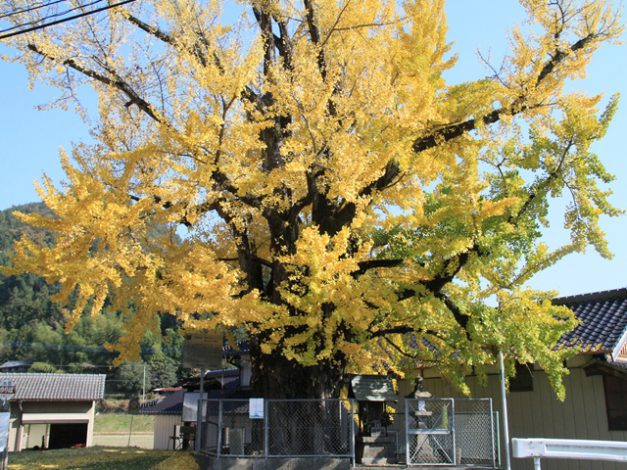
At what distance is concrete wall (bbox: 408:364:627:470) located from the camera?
1452cm

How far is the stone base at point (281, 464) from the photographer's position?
37.7 ft

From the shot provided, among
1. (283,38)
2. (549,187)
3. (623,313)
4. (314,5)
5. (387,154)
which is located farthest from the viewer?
(623,313)

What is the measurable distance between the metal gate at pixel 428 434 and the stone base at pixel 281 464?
4.45ft

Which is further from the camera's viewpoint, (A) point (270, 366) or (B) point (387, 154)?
(A) point (270, 366)

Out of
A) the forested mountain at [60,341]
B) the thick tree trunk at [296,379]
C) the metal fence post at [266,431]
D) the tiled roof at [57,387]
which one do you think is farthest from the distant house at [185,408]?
the forested mountain at [60,341]

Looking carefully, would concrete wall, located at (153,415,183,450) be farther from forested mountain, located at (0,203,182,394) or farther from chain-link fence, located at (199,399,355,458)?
forested mountain, located at (0,203,182,394)

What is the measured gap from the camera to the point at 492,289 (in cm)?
1245

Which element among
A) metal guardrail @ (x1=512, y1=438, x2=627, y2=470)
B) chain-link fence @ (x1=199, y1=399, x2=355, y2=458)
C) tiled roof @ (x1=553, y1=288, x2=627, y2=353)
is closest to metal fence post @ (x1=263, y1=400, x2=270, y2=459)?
chain-link fence @ (x1=199, y1=399, x2=355, y2=458)

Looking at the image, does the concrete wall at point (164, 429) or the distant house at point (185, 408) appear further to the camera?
the concrete wall at point (164, 429)

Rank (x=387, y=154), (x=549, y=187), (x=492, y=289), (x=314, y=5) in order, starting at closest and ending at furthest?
(x=387, y=154) < (x=549, y=187) < (x=492, y=289) < (x=314, y=5)

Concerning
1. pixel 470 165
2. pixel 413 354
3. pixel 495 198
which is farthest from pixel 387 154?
pixel 413 354

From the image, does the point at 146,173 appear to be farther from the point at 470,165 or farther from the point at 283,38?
the point at 470,165

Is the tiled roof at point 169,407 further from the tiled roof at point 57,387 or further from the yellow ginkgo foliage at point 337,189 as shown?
the yellow ginkgo foliage at point 337,189

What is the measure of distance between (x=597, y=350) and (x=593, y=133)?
573 cm
